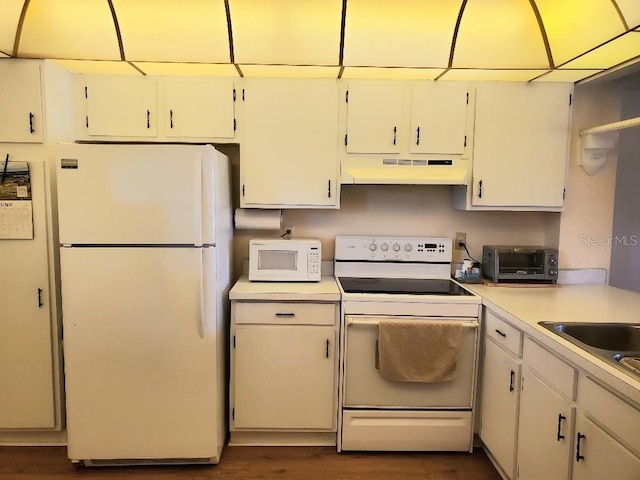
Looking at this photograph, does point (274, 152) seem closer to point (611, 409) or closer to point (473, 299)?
point (473, 299)

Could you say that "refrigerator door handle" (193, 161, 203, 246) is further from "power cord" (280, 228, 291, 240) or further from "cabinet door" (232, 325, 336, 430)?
"power cord" (280, 228, 291, 240)

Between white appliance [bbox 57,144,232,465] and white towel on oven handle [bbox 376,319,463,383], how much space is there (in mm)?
916

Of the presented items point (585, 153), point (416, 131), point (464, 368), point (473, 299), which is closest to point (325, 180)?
point (416, 131)

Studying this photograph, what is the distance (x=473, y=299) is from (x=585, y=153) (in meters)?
1.26

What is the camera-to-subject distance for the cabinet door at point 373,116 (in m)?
2.53

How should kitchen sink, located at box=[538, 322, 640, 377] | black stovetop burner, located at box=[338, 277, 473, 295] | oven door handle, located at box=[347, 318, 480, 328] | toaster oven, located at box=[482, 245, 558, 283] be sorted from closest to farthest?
kitchen sink, located at box=[538, 322, 640, 377]
oven door handle, located at box=[347, 318, 480, 328]
black stovetop burner, located at box=[338, 277, 473, 295]
toaster oven, located at box=[482, 245, 558, 283]

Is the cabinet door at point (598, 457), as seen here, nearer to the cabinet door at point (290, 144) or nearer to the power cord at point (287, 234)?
the cabinet door at point (290, 144)

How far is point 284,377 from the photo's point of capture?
7.79 feet

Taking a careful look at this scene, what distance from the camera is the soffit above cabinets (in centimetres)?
216

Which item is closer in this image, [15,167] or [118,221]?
[118,221]

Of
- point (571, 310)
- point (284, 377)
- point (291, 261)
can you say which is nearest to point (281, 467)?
point (284, 377)

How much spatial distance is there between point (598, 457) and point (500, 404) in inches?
28.8

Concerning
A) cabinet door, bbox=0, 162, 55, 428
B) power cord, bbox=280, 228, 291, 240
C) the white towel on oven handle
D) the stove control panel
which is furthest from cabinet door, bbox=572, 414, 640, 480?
cabinet door, bbox=0, 162, 55, 428

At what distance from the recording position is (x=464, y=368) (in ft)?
7.66
